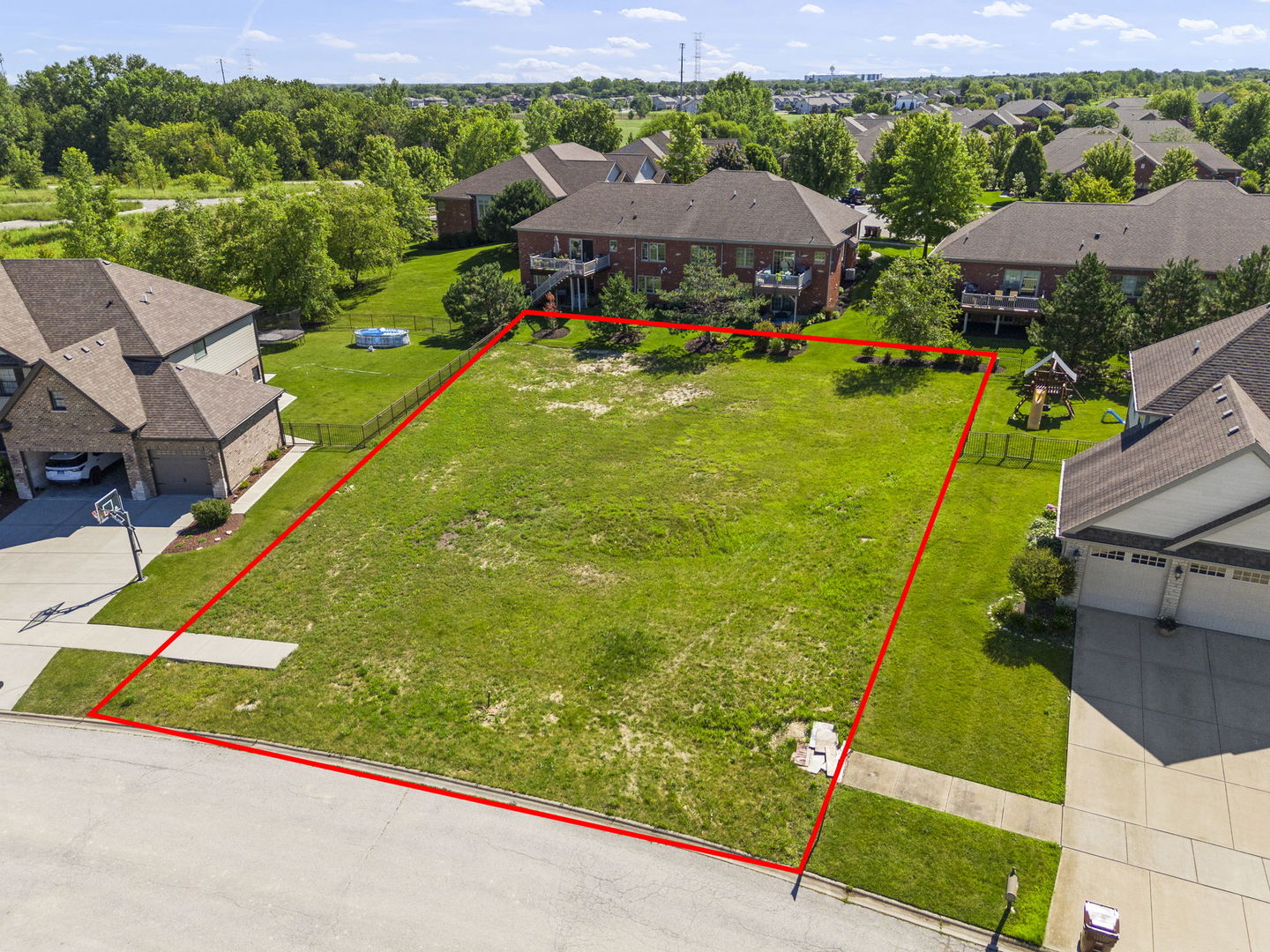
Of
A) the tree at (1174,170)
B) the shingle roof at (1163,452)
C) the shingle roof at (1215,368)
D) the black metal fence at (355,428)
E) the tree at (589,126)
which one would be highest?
the tree at (589,126)

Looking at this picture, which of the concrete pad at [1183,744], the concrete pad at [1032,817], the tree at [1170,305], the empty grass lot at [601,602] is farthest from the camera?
the tree at [1170,305]

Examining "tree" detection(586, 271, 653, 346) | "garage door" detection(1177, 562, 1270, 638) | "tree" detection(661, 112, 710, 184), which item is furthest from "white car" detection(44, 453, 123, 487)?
"tree" detection(661, 112, 710, 184)

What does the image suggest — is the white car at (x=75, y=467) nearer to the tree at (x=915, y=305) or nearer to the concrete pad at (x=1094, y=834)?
the concrete pad at (x=1094, y=834)

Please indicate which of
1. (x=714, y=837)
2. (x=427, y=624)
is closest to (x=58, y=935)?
Result: (x=427, y=624)

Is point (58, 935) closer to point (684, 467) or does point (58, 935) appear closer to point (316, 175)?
point (684, 467)

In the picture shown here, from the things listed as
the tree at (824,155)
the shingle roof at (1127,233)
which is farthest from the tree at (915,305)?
the tree at (824,155)

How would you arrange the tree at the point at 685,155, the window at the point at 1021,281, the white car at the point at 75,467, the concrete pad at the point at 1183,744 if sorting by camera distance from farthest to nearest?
the tree at the point at 685,155 < the window at the point at 1021,281 < the white car at the point at 75,467 < the concrete pad at the point at 1183,744
